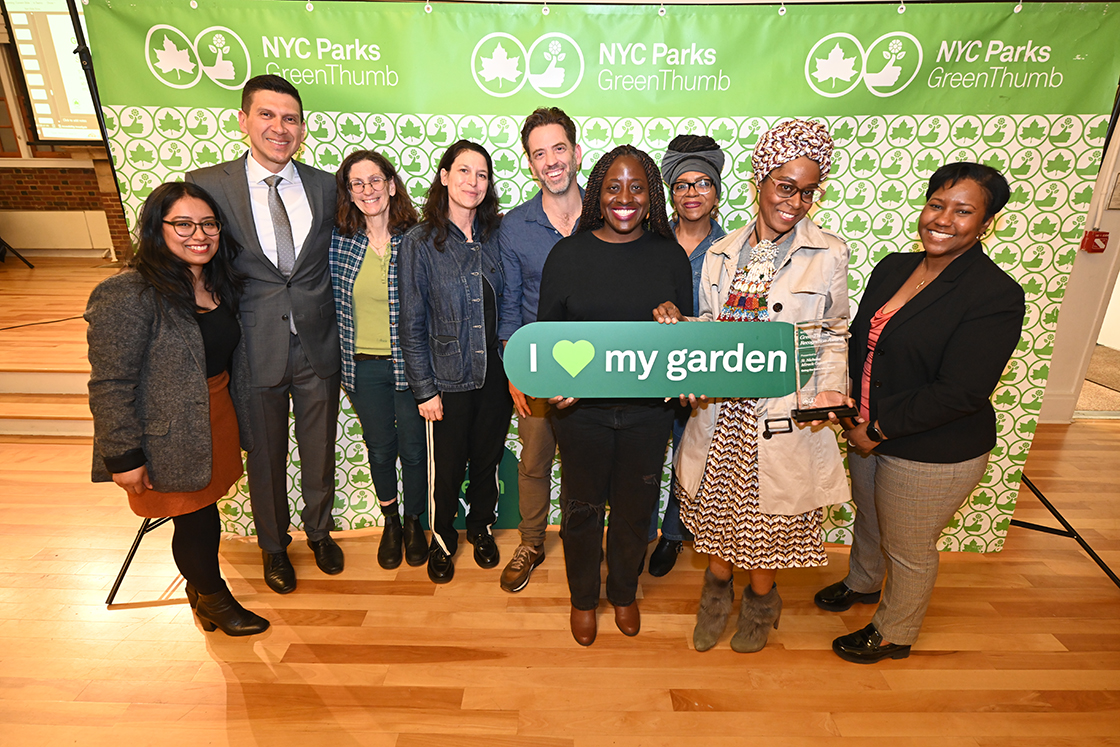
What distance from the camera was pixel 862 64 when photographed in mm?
2316

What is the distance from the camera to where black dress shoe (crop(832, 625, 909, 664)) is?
81.6 inches

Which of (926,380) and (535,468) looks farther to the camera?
(535,468)

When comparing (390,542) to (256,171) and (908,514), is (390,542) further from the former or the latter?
(908,514)

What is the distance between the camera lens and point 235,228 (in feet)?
6.81

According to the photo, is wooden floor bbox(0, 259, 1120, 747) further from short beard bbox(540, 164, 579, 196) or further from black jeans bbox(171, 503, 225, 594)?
short beard bbox(540, 164, 579, 196)

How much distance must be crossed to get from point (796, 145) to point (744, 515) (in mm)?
1173

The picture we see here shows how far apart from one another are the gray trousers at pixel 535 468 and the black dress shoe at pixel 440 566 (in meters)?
0.36

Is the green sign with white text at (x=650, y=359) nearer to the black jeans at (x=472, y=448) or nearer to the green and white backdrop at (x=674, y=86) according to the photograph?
the black jeans at (x=472, y=448)

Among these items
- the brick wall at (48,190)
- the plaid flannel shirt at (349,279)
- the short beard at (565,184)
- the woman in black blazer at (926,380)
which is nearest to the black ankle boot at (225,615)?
the plaid flannel shirt at (349,279)

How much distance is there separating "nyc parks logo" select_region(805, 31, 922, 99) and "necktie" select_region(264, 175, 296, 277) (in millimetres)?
2292

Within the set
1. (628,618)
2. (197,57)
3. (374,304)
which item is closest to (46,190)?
(197,57)

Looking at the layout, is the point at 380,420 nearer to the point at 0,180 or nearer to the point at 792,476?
the point at 792,476

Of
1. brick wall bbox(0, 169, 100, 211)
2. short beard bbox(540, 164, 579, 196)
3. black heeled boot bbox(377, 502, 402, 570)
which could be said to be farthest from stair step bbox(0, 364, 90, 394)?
brick wall bbox(0, 169, 100, 211)

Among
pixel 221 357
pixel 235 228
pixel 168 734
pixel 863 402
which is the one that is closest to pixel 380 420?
pixel 221 357
